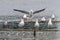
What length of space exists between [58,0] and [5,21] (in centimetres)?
124

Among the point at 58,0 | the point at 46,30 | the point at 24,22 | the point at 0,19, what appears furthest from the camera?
the point at 58,0

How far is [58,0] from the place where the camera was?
11.1 feet

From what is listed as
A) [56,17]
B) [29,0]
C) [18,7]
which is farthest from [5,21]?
[56,17]

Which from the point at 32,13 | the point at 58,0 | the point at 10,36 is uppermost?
the point at 58,0

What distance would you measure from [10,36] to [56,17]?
112 cm

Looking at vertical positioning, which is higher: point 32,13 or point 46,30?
point 32,13

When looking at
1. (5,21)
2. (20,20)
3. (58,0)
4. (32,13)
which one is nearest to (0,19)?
(5,21)

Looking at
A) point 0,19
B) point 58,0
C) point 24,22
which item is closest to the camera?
point 24,22

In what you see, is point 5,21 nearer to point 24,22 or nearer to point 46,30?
point 24,22

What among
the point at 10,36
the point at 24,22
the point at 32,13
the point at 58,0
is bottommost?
the point at 10,36

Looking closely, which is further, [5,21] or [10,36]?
[5,21]

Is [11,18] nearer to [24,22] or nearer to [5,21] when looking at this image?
[5,21]

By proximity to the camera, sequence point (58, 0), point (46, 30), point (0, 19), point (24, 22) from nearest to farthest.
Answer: point (46, 30), point (24, 22), point (0, 19), point (58, 0)

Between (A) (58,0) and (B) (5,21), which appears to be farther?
(A) (58,0)
